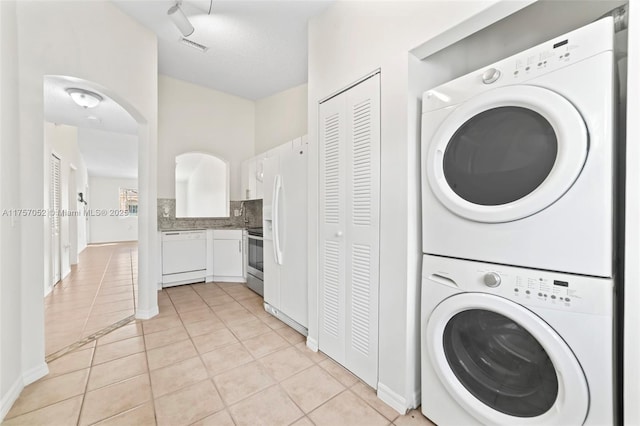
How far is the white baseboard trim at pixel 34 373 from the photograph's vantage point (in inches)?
66.9

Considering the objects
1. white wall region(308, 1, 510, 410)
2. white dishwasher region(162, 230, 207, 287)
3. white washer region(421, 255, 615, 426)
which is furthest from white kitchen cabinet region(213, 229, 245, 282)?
white washer region(421, 255, 615, 426)

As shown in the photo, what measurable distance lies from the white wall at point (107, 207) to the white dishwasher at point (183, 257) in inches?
283

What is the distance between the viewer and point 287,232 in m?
2.53

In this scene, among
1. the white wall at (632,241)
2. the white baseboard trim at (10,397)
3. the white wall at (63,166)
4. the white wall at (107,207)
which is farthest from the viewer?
the white wall at (107,207)

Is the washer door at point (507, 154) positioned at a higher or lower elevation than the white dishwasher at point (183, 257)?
higher

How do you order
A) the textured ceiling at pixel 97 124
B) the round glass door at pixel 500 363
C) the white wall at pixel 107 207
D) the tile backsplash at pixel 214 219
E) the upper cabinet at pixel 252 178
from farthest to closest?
the white wall at pixel 107 207
the tile backsplash at pixel 214 219
the upper cabinet at pixel 252 178
the textured ceiling at pixel 97 124
the round glass door at pixel 500 363

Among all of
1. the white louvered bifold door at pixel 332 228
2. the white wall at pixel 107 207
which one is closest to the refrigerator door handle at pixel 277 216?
the white louvered bifold door at pixel 332 228

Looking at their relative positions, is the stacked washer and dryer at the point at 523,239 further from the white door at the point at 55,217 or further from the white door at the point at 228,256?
the white door at the point at 55,217

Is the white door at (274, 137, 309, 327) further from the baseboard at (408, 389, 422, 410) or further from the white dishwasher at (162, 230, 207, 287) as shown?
the white dishwasher at (162, 230, 207, 287)

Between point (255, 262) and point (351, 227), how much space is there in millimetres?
2179

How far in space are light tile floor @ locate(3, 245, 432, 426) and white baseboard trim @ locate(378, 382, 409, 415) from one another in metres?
0.03

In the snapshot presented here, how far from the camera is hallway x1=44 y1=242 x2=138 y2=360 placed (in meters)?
2.42

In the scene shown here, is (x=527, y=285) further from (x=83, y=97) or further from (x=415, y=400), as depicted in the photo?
(x=83, y=97)

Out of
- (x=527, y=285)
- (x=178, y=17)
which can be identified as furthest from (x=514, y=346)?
(x=178, y=17)
